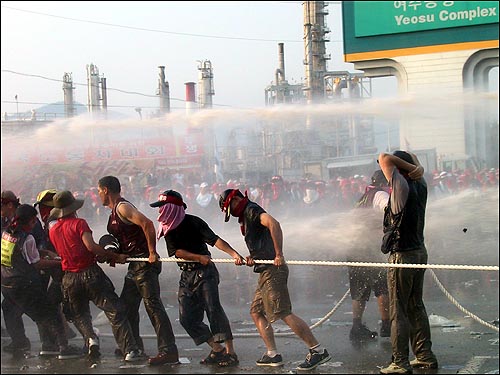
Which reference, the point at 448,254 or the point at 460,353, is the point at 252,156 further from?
the point at 460,353

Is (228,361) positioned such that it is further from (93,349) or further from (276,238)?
(93,349)

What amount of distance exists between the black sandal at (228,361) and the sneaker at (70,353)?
1.51 meters

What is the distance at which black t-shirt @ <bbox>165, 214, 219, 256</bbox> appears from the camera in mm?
7043

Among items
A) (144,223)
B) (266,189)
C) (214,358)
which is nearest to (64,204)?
(144,223)

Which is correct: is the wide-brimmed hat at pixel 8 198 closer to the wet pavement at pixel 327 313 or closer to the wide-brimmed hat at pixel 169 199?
the wet pavement at pixel 327 313

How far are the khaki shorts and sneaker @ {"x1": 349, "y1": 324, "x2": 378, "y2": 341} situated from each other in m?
1.30

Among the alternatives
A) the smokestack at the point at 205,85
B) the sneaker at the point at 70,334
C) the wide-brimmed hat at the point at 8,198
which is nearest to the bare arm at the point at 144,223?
the wide-brimmed hat at the point at 8,198

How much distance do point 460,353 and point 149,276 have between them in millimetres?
2878

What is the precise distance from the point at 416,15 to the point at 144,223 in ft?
61.0

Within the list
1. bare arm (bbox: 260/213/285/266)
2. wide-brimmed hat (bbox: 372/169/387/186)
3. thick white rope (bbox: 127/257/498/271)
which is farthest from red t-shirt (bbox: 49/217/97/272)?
wide-brimmed hat (bbox: 372/169/387/186)

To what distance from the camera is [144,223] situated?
7.03 metres

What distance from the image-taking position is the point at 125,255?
286 inches

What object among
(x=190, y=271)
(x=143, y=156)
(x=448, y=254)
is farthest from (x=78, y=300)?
(x=448, y=254)

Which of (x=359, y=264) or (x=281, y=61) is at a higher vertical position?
(x=281, y=61)
